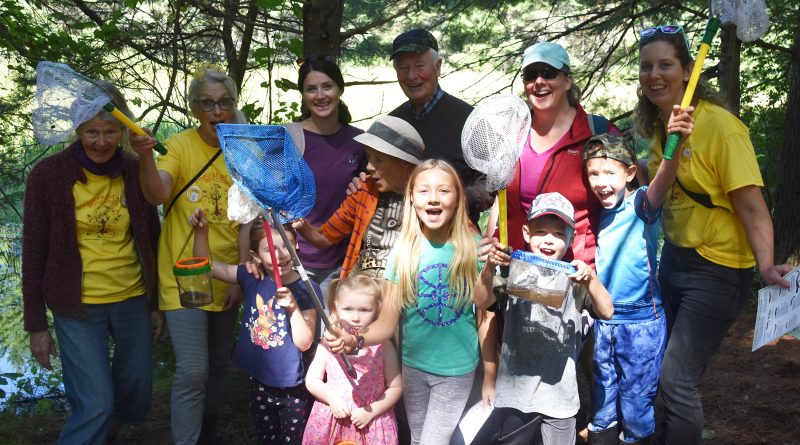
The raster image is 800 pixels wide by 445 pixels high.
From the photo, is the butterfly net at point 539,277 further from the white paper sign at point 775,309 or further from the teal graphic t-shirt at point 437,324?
the white paper sign at point 775,309

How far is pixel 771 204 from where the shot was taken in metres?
7.40

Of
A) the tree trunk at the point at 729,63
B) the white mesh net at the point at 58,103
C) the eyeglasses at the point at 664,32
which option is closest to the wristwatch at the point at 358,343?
the white mesh net at the point at 58,103

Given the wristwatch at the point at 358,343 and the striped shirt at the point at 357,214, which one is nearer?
the wristwatch at the point at 358,343

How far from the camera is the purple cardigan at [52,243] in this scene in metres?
3.14

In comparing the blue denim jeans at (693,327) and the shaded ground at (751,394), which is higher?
the blue denim jeans at (693,327)

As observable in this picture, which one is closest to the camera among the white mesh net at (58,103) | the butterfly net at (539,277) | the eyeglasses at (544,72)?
the butterfly net at (539,277)

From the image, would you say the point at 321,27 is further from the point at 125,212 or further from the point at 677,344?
the point at 677,344

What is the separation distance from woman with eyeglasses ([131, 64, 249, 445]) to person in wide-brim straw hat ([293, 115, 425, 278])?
0.47 meters

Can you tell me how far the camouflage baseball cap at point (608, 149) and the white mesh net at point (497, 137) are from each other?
36cm

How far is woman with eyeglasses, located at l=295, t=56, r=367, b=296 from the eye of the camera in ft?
11.6

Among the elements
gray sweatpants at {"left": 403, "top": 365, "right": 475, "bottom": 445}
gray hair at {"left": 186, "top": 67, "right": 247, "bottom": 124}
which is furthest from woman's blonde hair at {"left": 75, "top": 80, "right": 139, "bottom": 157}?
gray sweatpants at {"left": 403, "top": 365, "right": 475, "bottom": 445}

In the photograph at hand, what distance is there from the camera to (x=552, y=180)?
3.09 metres

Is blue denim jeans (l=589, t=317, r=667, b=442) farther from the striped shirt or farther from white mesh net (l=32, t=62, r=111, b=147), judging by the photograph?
white mesh net (l=32, t=62, r=111, b=147)

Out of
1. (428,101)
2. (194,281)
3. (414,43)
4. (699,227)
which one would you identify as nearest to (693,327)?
(699,227)
